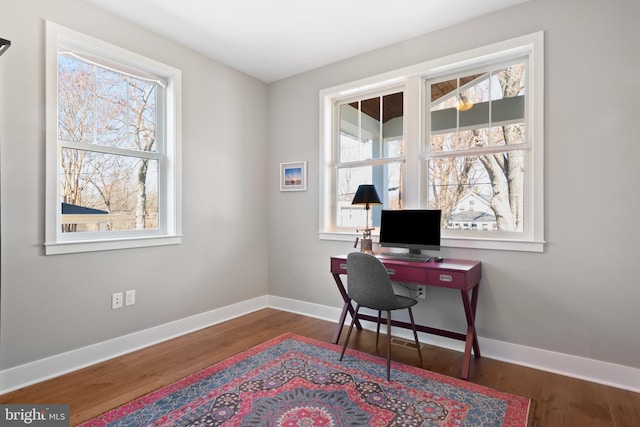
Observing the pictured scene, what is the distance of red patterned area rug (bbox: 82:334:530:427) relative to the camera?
74.9 inches

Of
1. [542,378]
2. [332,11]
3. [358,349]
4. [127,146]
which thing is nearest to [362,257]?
[358,349]

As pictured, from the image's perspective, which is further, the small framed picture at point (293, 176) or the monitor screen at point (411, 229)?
the small framed picture at point (293, 176)

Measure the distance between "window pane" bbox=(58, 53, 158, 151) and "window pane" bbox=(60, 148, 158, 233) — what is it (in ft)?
0.49

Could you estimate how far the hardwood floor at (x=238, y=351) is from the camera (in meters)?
1.98

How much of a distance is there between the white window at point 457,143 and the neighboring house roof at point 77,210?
207 centimetres

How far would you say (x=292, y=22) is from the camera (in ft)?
9.45

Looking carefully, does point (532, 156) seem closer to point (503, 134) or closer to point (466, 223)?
point (503, 134)

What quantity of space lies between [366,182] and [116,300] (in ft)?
8.17

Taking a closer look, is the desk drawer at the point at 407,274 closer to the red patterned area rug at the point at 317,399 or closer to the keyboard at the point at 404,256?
the keyboard at the point at 404,256

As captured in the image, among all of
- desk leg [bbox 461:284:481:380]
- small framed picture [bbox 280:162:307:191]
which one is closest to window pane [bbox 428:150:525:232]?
desk leg [bbox 461:284:481:380]

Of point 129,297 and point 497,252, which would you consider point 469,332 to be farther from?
point 129,297

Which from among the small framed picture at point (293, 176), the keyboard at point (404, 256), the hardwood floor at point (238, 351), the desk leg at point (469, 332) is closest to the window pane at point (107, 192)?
the hardwood floor at point (238, 351)

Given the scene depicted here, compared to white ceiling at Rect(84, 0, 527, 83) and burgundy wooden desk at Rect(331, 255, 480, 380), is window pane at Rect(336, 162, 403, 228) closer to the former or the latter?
burgundy wooden desk at Rect(331, 255, 480, 380)

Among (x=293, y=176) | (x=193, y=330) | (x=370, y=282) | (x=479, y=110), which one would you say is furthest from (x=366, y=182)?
(x=193, y=330)
